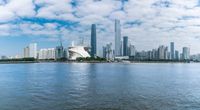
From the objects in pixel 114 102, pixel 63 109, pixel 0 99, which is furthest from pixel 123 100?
pixel 0 99

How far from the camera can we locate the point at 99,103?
895 inches

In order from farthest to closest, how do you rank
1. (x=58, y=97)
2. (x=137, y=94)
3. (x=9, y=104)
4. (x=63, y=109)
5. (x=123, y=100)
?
1. (x=137, y=94)
2. (x=58, y=97)
3. (x=123, y=100)
4. (x=9, y=104)
5. (x=63, y=109)

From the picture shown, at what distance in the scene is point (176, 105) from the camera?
22.5 meters

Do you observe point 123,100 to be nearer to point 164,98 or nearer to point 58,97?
point 164,98

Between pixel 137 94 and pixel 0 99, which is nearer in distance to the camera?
pixel 0 99

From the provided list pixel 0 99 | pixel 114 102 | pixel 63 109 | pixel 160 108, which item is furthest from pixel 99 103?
pixel 0 99

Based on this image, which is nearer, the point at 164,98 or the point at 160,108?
the point at 160,108

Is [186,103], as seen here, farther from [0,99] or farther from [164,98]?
[0,99]

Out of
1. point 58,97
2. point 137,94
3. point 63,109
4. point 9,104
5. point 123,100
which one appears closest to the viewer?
point 63,109

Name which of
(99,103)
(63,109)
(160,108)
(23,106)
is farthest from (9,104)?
(160,108)

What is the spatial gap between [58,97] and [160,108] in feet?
30.2

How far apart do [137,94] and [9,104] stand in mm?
11615

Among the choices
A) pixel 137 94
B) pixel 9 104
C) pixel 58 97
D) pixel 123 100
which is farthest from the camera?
pixel 137 94

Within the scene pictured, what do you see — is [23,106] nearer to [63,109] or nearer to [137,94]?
[63,109]
